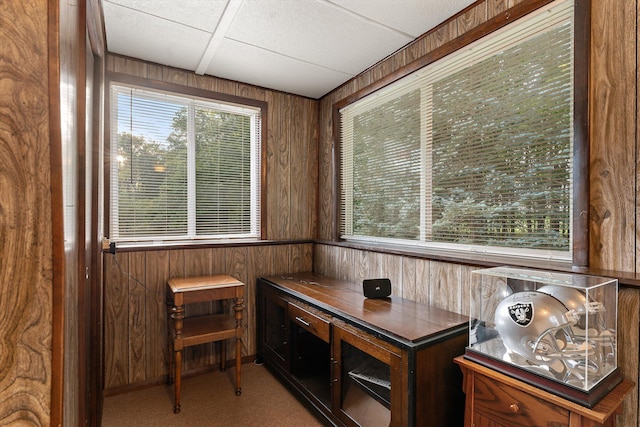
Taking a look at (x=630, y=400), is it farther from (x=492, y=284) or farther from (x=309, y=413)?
(x=309, y=413)

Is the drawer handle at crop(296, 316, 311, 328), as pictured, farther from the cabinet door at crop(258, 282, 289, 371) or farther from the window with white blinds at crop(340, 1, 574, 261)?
the window with white blinds at crop(340, 1, 574, 261)

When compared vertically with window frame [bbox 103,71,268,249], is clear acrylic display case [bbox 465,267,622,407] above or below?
below

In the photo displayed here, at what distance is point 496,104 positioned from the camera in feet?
6.27

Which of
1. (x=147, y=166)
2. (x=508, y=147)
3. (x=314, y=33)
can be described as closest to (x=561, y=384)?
(x=508, y=147)

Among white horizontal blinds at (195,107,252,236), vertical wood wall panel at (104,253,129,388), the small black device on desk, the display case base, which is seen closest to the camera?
the display case base

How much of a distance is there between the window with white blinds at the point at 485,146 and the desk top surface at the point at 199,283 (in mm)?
1302

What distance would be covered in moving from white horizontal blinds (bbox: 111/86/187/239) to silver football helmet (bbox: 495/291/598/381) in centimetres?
261

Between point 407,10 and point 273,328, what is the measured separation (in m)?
2.62

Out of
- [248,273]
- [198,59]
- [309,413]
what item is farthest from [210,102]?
[309,413]

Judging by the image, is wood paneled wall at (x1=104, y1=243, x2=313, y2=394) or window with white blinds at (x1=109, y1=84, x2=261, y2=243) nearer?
wood paneled wall at (x1=104, y1=243, x2=313, y2=394)

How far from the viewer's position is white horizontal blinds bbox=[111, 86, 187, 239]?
8.66ft

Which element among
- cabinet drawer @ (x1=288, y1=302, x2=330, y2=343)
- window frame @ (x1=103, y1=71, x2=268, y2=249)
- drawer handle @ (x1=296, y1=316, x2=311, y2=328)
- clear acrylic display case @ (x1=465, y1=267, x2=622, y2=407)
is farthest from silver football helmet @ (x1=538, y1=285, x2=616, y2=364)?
window frame @ (x1=103, y1=71, x2=268, y2=249)

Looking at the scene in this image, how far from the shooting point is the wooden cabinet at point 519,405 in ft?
3.66

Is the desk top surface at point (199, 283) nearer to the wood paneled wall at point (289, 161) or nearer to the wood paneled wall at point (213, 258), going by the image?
the wood paneled wall at point (213, 258)
